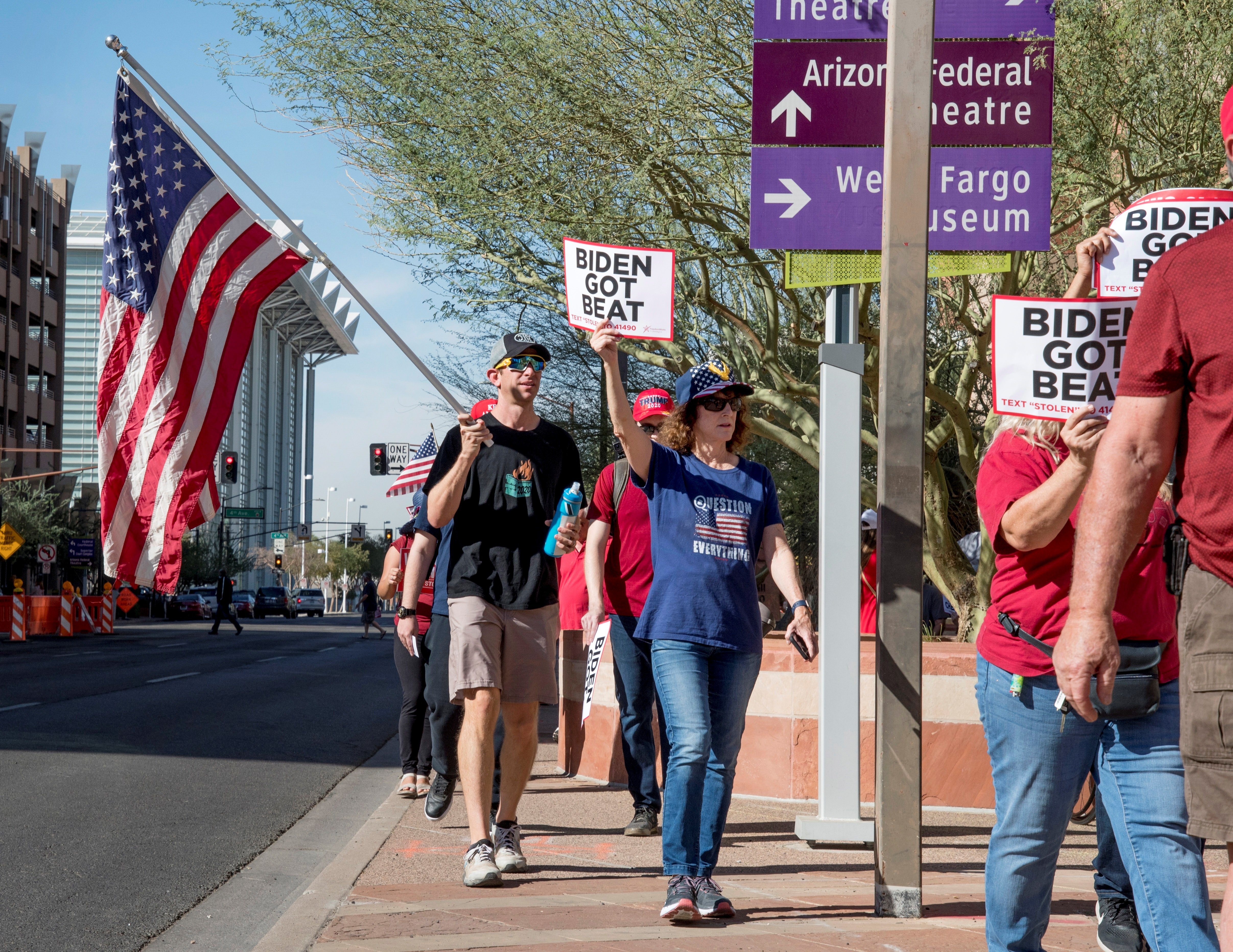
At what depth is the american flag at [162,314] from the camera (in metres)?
7.62

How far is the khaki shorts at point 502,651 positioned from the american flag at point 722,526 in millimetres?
958

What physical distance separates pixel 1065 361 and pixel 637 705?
3.27 metres

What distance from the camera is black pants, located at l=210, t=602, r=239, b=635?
39.7m

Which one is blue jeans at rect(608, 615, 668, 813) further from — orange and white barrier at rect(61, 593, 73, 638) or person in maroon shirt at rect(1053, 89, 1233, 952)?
orange and white barrier at rect(61, 593, 73, 638)

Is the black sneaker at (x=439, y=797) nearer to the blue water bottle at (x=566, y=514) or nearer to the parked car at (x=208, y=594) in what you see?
the blue water bottle at (x=566, y=514)

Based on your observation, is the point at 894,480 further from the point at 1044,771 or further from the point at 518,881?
the point at 518,881

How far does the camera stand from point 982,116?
5.61 m

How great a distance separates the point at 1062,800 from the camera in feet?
10.6

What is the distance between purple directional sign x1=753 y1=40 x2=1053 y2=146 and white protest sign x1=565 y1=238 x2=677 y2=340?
27.8 inches

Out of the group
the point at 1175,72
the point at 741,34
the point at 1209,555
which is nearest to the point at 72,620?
the point at 741,34

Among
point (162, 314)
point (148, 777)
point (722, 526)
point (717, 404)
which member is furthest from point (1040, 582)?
point (148, 777)

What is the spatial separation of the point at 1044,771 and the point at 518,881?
2629 mm

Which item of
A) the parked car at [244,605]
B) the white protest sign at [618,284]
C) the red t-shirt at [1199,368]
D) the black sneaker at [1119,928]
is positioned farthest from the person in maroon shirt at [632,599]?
the parked car at [244,605]

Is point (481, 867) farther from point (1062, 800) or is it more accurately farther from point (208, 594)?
point (208, 594)
